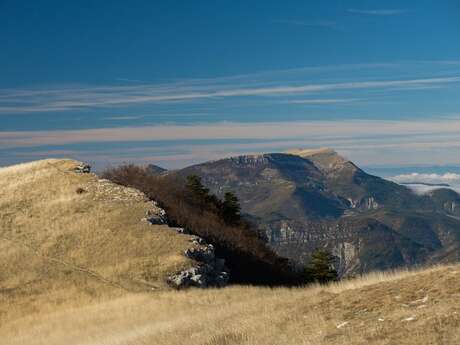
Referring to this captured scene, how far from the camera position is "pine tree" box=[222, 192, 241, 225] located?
79750 millimetres

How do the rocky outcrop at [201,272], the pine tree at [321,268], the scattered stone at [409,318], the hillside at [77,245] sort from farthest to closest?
the pine tree at [321,268] → the hillside at [77,245] → the rocky outcrop at [201,272] → the scattered stone at [409,318]

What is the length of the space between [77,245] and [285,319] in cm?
3241

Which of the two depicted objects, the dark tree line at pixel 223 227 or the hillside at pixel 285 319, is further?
the dark tree line at pixel 223 227

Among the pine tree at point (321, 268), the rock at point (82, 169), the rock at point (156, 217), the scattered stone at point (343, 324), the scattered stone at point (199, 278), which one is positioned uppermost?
the rock at point (82, 169)

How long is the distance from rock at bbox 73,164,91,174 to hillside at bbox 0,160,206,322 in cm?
267

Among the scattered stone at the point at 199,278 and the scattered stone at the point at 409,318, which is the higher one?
the scattered stone at the point at 409,318

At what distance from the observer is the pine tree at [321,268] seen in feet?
213

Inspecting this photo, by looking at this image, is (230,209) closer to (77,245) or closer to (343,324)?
(77,245)

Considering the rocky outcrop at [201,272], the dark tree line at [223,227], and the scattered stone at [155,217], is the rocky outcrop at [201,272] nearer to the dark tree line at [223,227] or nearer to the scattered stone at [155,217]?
the scattered stone at [155,217]

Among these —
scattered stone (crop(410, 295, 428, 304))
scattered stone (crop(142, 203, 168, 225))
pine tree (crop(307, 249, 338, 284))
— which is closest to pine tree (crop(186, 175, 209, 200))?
pine tree (crop(307, 249, 338, 284))

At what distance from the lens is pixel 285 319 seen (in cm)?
2023

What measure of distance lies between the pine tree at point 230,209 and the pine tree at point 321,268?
1514 cm

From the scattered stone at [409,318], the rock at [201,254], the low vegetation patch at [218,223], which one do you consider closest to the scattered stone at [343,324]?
the scattered stone at [409,318]

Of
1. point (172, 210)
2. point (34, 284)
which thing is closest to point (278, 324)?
point (34, 284)
